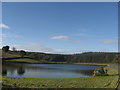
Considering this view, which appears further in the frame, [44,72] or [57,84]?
[44,72]

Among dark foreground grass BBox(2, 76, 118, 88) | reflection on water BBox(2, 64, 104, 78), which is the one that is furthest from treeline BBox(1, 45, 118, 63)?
dark foreground grass BBox(2, 76, 118, 88)

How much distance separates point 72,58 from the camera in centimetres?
18000

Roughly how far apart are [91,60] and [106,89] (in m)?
154

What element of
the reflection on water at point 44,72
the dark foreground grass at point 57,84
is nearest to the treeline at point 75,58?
the reflection on water at point 44,72

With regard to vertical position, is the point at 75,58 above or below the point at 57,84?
below

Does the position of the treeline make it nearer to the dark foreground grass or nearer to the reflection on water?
the reflection on water

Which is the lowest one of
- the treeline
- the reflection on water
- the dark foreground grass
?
the treeline

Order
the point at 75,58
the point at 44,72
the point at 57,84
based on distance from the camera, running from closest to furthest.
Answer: the point at 57,84, the point at 44,72, the point at 75,58

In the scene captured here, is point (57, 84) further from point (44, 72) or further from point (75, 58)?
point (75, 58)

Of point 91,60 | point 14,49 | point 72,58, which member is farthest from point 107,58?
point 14,49

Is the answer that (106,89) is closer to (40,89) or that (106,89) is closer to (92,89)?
(92,89)

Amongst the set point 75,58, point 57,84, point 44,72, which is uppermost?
point 57,84

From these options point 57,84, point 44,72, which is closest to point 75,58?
point 44,72

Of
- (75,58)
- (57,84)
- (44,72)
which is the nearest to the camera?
(57,84)
